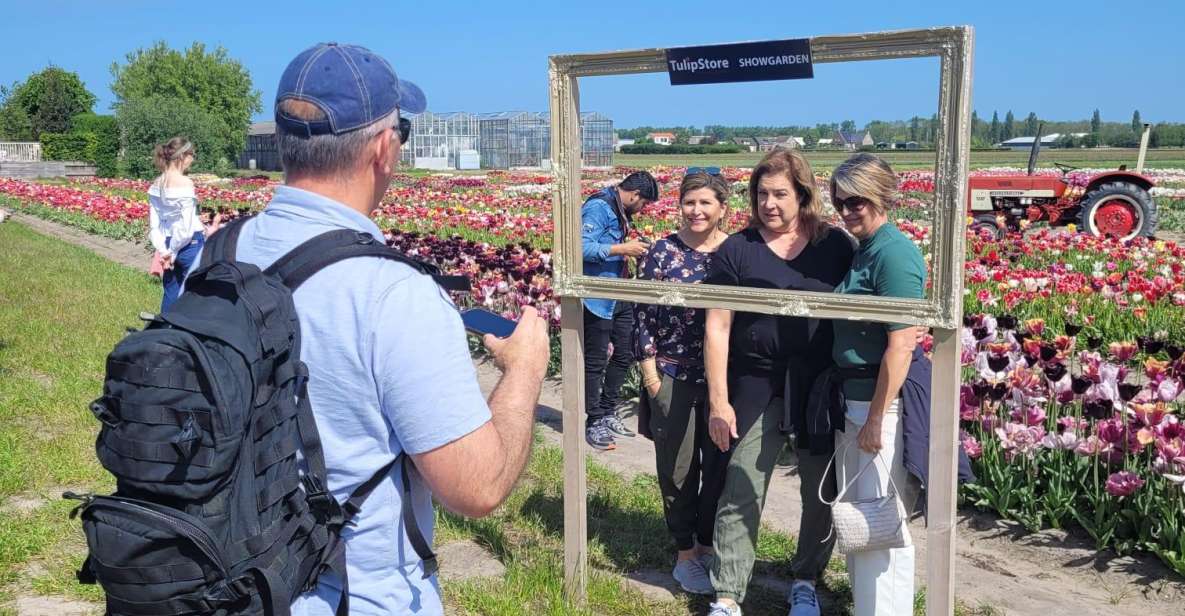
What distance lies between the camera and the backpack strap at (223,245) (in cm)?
185

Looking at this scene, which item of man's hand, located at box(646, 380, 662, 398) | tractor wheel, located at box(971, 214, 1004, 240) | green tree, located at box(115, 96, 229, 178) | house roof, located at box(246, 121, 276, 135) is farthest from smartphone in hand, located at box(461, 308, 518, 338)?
house roof, located at box(246, 121, 276, 135)

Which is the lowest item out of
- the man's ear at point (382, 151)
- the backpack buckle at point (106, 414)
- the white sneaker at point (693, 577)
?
the white sneaker at point (693, 577)

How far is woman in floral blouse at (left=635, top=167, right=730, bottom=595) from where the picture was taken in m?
4.17

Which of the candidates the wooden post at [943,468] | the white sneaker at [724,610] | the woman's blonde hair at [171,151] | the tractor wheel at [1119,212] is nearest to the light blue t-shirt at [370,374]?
the wooden post at [943,468]

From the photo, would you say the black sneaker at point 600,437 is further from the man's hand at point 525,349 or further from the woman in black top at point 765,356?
the man's hand at point 525,349

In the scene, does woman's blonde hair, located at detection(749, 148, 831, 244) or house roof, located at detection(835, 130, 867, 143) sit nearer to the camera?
house roof, located at detection(835, 130, 867, 143)

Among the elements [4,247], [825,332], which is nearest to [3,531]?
[825,332]

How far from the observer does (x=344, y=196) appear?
182 cm

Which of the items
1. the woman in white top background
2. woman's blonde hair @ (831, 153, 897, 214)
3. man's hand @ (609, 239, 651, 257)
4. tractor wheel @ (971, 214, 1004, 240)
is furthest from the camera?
tractor wheel @ (971, 214, 1004, 240)

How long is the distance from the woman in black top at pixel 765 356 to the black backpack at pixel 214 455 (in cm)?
210

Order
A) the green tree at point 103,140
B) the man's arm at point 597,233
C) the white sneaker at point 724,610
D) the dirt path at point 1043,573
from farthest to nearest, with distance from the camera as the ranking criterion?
1. the green tree at point 103,140
2. the man's arm at point 597,233
3. the dirt path at point 1043,573
4. the white sneaker at point 724,610

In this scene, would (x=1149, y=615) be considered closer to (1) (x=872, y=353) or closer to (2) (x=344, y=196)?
(1) (x=872, y=353)

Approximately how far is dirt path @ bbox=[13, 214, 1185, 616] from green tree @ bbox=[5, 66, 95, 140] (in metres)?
81.7

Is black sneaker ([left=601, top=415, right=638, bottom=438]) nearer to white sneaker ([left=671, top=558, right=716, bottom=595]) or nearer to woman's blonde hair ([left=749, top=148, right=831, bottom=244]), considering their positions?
white sneaker ([left=671, top=558, right=716, bottom=595])
